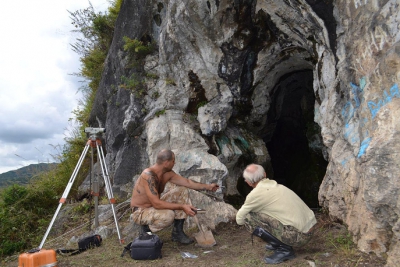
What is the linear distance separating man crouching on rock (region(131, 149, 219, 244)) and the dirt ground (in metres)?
0.39

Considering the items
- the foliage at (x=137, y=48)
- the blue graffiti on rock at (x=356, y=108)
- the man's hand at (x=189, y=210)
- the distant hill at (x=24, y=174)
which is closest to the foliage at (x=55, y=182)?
the distant hill at (x=24, y=174)

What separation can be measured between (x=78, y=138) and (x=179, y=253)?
7.16m

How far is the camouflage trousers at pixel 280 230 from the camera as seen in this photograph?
3957mm

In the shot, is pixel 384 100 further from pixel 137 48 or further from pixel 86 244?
pixel 137 48

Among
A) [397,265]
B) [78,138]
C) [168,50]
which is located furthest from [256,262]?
[78,138]

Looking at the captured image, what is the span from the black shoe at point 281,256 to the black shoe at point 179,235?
153 centimetres

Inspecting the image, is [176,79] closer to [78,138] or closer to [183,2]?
[183,2]

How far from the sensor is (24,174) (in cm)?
1017

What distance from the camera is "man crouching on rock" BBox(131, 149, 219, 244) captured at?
16.4ft

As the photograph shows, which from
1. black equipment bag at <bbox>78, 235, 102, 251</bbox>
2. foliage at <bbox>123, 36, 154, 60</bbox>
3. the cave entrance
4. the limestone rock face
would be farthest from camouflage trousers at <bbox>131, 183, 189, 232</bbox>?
the cave entrance

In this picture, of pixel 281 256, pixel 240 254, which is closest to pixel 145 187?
pixel 240 254

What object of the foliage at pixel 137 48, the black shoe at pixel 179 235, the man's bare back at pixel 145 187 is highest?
the foliage at pixel 137 48

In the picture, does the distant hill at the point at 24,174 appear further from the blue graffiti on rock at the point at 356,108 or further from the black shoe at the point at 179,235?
the blue graffiti on rock at the point at 356,108

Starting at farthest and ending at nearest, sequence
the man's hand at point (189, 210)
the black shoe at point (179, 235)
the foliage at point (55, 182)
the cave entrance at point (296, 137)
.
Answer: the cave entrance at point (296, 137) → the foliage at point (55, 182) → the black shoe at point (179, 235) → the man's hand at point (189, 210)
